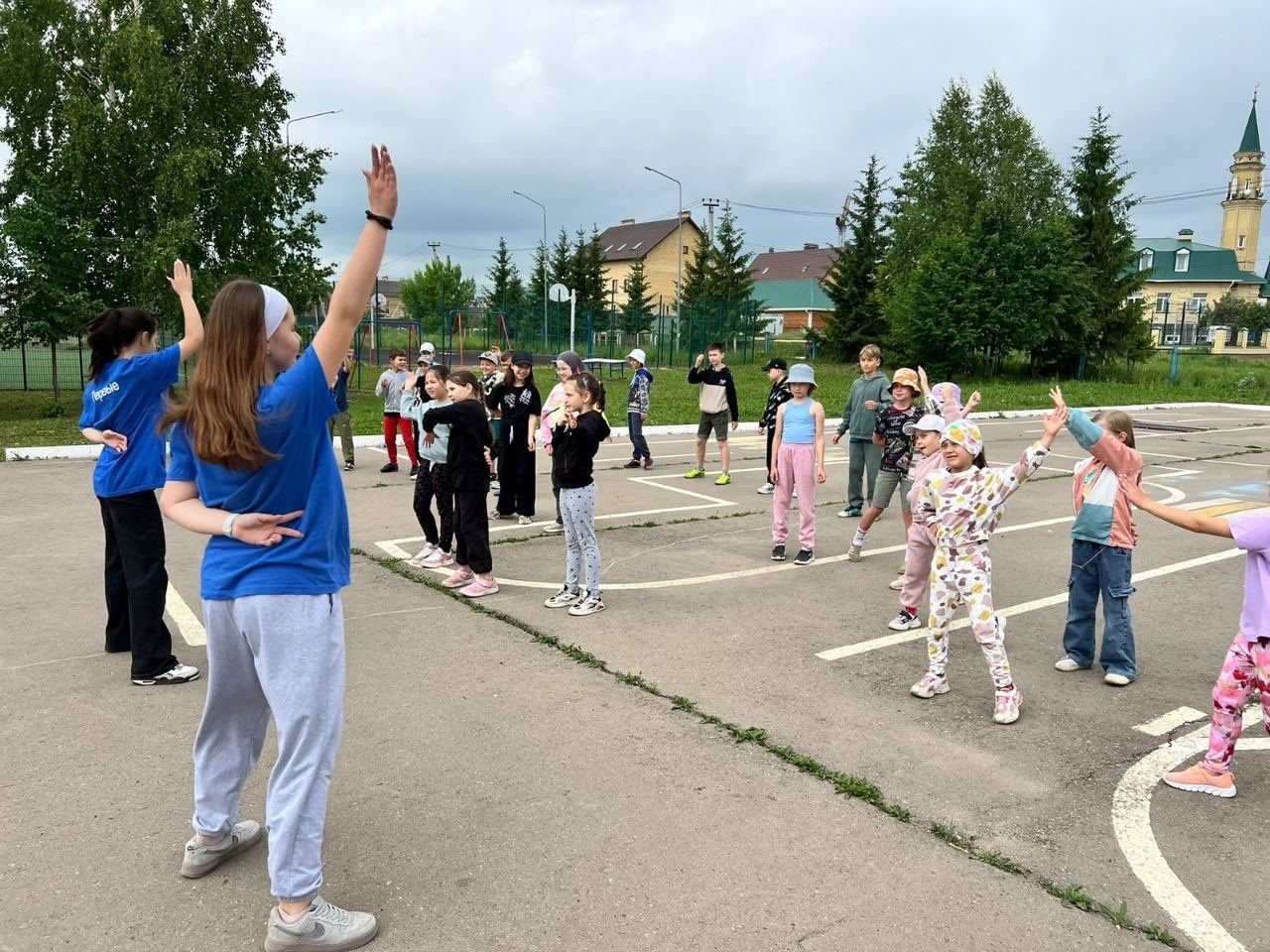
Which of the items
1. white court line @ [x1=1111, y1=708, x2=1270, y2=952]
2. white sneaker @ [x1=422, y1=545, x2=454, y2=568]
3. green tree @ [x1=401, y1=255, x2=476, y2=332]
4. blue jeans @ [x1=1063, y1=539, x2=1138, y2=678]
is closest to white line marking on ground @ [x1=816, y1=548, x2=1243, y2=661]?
blue jeans @ [x1=1063, y1=539, x2=1138, y2=678]

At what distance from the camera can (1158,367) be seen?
4028 cm

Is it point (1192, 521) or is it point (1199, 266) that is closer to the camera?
point (1192, 521)

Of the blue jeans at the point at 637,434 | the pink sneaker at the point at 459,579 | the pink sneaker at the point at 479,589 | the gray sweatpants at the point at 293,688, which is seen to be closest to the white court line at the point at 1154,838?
the gray sweatpants at the point at 293,688

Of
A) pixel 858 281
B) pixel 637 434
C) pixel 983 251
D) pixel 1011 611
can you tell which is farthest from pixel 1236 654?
pixel 858 281

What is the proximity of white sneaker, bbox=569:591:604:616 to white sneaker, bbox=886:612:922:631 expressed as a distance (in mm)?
2042

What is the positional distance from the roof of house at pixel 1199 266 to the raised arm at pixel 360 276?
102 meters

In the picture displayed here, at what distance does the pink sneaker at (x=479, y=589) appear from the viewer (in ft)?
21.6

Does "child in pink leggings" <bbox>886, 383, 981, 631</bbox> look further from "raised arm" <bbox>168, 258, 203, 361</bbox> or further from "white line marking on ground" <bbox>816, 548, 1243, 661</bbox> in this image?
"raised arm" <bbox>168, 258, 203, 361</bbox>

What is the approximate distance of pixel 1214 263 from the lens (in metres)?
89.6

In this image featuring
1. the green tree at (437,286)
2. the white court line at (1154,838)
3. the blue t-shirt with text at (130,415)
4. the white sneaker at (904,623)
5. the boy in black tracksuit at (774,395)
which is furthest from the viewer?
the green tree at (437,286)

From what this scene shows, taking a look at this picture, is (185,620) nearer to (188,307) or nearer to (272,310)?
(188,307)

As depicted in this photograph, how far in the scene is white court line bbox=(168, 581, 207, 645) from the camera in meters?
5.67

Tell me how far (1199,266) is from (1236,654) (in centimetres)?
10402

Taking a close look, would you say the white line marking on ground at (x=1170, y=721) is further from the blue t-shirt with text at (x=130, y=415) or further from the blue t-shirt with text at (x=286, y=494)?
the blue t-shirt with text at (x=130, y=415)
